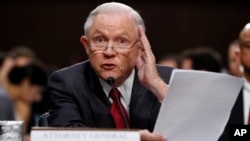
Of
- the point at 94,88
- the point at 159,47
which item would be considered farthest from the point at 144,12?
the point at 94,88

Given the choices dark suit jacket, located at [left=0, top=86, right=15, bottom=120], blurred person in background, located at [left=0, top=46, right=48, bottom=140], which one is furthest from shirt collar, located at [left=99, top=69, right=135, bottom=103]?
blurred person in background, located at [left=0, top=46, right=48, bottom=140]

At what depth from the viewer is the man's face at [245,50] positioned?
483 cm

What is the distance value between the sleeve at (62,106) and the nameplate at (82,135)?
1.58ft

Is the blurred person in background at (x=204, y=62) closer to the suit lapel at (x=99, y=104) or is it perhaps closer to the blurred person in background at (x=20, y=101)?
the blurred person in background at (x=20, y=101)

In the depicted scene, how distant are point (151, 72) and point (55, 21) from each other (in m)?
8.17

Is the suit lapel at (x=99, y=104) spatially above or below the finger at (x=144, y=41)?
below

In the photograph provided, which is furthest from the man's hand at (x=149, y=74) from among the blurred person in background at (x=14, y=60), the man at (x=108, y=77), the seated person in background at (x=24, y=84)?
the blurred person in background at (x=14, y=60)

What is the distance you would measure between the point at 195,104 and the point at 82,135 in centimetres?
43

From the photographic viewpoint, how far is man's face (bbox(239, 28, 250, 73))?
483 centimetres

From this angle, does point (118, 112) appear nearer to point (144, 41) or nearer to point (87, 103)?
point (87, 103)

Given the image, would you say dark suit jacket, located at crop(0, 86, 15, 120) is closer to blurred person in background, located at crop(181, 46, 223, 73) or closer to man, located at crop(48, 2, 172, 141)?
blurred person in background, located at crop(181, 46, 223, 73)

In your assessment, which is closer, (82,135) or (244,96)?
(82,135)

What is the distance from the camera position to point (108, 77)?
10.1 feet

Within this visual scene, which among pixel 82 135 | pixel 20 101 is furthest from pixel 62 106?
pixel 20 101
